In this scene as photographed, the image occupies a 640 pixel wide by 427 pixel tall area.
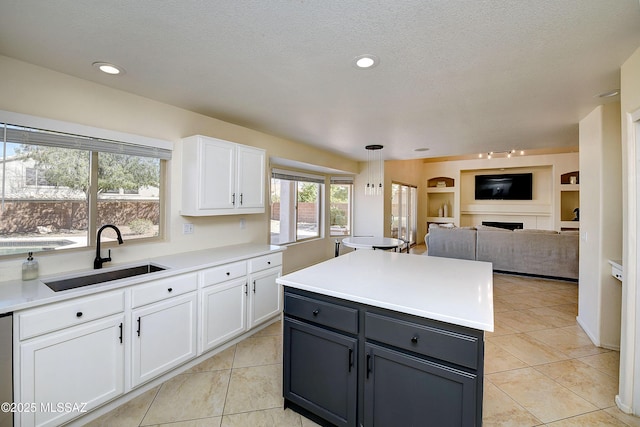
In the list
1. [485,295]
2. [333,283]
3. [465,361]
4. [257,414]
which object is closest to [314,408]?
[257,414]

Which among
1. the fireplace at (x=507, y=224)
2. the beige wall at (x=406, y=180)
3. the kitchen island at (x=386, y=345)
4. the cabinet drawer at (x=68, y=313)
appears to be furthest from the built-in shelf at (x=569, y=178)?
the cabinet drawer at (x=68, y=313)

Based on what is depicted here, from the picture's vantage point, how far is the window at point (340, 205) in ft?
21.2

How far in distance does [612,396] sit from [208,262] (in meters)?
3.28

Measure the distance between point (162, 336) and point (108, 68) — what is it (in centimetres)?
201

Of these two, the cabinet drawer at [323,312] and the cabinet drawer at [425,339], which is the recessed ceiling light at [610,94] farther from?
the cabinet drawer at [323,312]

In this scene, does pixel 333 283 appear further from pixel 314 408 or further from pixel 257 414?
pixel 257 414

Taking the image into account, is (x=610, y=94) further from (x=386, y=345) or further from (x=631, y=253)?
(x=386, y=345)

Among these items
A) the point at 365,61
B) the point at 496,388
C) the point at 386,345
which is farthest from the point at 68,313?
the point at 496,388

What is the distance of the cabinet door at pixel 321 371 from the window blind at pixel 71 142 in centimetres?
200

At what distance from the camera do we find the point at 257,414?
1.84 meters

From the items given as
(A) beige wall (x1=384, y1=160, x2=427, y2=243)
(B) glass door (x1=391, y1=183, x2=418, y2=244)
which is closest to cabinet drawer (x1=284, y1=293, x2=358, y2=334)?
(A) beige wall (x1=384, y1=160, x2=427, y2=243)

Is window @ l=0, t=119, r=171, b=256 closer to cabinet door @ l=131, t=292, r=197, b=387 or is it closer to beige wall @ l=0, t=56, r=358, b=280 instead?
beige wall @ l=0, t=56, r=358, b=280

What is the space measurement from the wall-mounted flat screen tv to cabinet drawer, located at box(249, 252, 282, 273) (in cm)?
794

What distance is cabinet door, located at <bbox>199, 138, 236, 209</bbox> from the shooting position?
271cm
